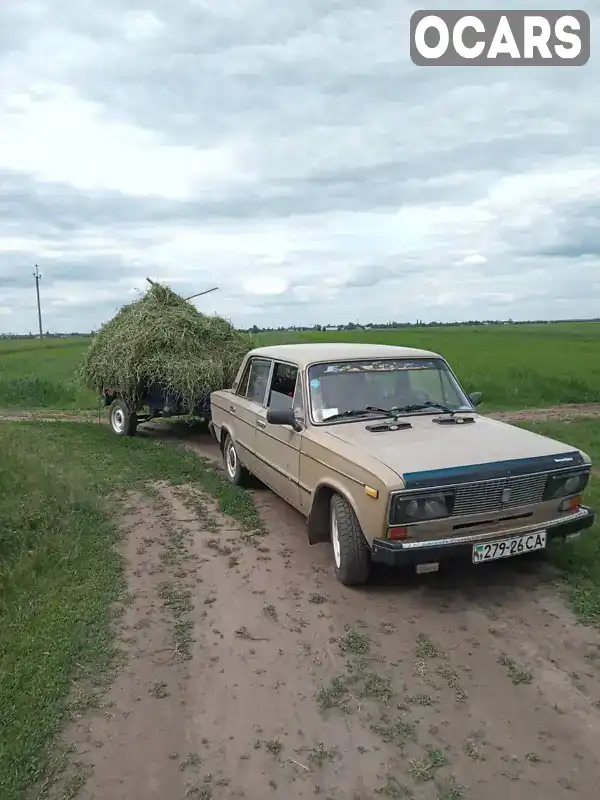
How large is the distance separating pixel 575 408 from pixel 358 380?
35.6 feet

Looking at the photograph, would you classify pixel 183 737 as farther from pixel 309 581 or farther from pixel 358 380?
pixel 358 380

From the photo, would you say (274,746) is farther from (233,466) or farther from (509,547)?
(233,466)

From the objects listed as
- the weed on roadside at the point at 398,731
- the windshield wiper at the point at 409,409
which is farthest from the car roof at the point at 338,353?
the weed on roadside at the point at 398,731

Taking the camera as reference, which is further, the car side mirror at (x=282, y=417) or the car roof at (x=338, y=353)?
the car roof at (x=338, y=353)

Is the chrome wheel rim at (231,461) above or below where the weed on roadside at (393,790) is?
above

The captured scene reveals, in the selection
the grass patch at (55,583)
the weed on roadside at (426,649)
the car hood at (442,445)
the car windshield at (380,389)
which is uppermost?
the car windshield at (380,389)

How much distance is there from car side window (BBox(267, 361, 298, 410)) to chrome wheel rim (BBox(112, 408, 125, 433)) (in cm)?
556

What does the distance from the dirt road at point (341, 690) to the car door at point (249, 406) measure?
1854mm

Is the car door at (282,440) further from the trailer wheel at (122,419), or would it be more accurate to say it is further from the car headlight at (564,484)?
the trailer wheel at (122,419)

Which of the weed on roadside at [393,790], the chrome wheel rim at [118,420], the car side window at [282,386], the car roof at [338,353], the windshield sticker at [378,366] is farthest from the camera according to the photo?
the chrome wheel rim at [118,420]

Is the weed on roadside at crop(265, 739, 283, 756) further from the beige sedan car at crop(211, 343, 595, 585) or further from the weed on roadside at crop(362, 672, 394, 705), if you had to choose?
the beige sedan car at crop(211, 343, 595, 585)

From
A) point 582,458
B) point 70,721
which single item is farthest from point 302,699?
point 582,458

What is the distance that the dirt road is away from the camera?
282 cm

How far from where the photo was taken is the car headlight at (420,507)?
163 inches
